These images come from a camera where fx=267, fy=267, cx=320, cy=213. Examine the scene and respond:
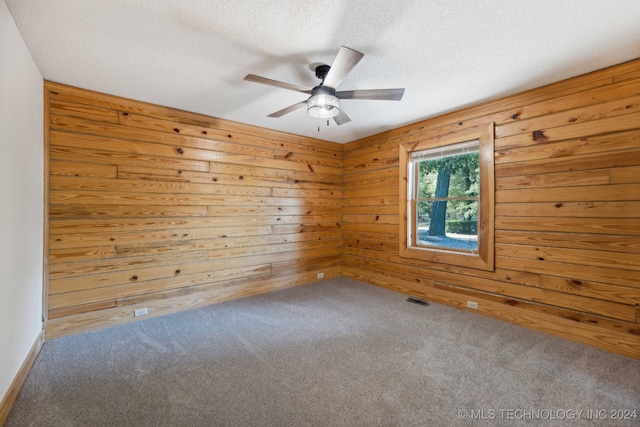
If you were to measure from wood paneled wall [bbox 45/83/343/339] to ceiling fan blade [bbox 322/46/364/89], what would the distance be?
197cm

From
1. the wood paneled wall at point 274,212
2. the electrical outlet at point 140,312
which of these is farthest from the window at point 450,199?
the electrical outlet at point 140,312

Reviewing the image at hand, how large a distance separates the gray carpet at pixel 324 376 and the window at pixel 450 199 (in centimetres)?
83

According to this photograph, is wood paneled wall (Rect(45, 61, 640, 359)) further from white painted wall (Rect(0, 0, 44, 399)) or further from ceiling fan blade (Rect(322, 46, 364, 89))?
ceiling fan blade (Rect(322, 46, 364, 89))

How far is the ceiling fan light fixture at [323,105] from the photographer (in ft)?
6.79

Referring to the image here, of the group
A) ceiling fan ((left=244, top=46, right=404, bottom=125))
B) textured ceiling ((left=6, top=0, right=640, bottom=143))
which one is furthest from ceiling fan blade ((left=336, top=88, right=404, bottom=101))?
textured ceiling ((left=6, top=0, right=640, bottom=143))

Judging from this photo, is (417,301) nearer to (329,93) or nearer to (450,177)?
(450,177)

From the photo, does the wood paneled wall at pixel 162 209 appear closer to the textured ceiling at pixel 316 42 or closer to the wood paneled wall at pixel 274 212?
the wood paneled wall at pixel 274 212

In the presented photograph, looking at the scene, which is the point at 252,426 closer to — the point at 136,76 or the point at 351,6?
the point at 351,6

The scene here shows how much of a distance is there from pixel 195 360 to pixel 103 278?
4.62ft

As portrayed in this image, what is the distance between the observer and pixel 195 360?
2066 millimetres

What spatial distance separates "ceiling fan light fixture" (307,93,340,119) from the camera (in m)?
2.07

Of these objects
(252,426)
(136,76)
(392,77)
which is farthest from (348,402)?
(136,76)

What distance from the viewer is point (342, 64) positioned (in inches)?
67.6

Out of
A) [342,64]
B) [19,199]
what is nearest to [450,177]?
[342,64]
